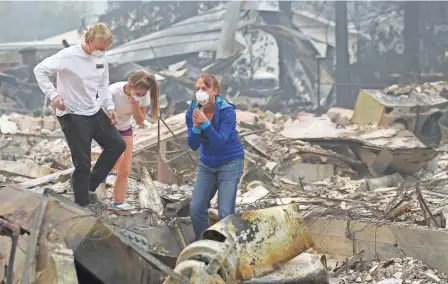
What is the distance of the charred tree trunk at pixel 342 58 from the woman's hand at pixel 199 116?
79.2 feet

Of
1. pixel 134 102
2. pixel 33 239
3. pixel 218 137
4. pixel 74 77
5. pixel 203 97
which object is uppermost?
A: pixel 74 77

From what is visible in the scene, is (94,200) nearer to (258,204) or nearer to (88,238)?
(258,204)

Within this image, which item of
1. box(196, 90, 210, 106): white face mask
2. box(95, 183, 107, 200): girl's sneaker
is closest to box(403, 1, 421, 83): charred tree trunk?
box(95, 183, 107, 200): girl's sneaker

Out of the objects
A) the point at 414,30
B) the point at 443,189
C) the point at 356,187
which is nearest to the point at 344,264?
the point at 356,187

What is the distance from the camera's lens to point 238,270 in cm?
473

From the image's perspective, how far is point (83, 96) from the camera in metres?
6.12

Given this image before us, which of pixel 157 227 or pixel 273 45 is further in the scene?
pixel 273 45

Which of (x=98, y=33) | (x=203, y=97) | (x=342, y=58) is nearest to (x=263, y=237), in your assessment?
(x=203, y=97)

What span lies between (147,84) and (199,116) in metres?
1.50

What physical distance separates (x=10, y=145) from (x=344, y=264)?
34.1ft

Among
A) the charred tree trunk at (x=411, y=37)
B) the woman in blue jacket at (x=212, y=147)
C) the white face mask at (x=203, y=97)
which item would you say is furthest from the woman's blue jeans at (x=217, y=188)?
the charred tree trunk at (x=411, y=37)

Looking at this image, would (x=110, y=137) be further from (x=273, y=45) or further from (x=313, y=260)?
(x=273, y=45)

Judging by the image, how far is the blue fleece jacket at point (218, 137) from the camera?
545cm

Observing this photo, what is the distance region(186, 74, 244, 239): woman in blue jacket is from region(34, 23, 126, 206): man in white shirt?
3.21 ft
